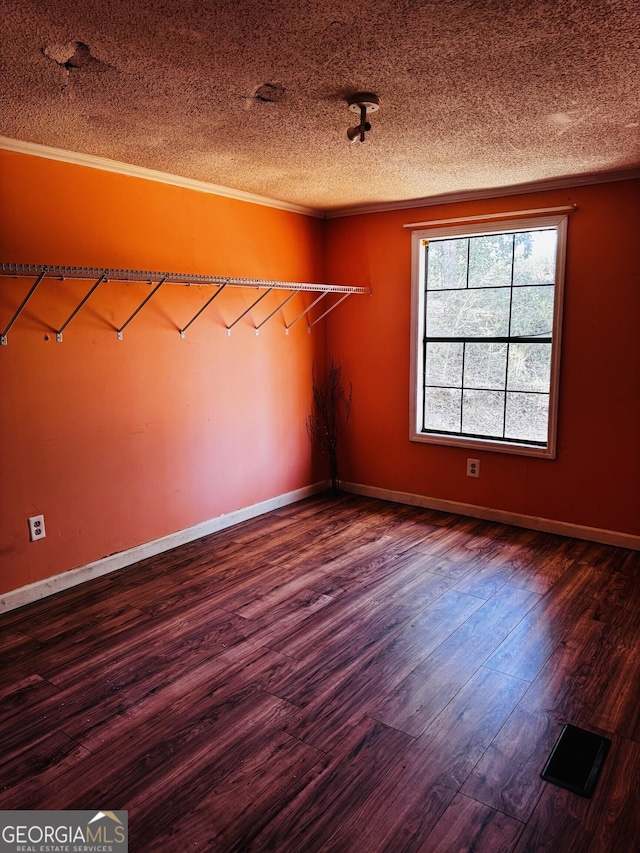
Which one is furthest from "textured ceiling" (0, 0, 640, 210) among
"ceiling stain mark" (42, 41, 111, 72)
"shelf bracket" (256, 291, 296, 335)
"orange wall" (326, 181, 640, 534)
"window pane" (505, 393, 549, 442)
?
"window pane" (505, 393, 549, 442)

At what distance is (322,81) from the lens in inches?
81.4

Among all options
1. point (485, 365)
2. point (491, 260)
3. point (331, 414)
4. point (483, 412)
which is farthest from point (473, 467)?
point (491, 260)

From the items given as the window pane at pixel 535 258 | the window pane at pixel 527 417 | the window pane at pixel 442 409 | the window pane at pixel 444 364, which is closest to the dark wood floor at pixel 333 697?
the window pane at pixel 527 417

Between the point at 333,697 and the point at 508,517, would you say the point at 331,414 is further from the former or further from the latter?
the point at 333,697

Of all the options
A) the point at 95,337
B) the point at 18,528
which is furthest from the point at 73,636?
the point at 95,337

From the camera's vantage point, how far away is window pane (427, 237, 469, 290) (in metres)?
4.20

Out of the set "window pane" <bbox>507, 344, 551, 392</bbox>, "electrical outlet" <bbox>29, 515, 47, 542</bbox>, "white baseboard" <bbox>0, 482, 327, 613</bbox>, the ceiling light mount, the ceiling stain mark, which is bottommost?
"white baseboard" <bbox>0, 482, 327, 613</bbox>

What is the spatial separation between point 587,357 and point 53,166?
10.8ft

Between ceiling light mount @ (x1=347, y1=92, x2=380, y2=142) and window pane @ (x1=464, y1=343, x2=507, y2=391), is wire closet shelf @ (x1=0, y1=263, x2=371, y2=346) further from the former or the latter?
ceiling light mount @ (x1=347, y1=92, x2=380, y2=142)

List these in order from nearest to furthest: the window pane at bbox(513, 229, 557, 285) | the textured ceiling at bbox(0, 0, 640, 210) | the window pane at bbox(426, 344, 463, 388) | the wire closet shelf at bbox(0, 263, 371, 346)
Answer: the textured ceiling at bbox(0, 0, 640, 210) < the wire closet shelf at bbox(0, 263, 371, 346) < the window pane at bbox(513, 229, 557, 285) < the window pane at bbox(426, 344, 463, 388)

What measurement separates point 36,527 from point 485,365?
3.09 m

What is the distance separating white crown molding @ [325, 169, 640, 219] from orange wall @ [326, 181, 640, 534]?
0.04 metres

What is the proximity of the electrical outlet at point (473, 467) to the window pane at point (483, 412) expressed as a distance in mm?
213

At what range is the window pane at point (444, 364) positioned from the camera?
4316 mm
